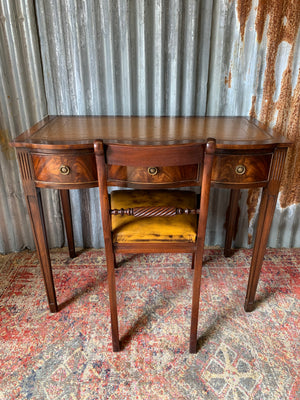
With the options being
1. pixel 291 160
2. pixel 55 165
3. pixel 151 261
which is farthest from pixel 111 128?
pixel 291 160

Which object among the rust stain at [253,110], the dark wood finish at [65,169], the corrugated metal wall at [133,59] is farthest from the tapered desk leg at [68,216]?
the rust stain at [253,110]

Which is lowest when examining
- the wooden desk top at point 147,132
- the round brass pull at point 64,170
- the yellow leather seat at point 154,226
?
the yellow leather seat at point 154,226

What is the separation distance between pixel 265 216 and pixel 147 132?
2.50ft

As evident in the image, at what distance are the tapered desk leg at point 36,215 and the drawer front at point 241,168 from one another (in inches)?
35.3

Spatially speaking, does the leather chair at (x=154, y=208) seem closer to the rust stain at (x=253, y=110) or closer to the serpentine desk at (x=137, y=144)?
the serpentine desk at (x=137, y=144)

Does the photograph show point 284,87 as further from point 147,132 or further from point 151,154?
point 151,154

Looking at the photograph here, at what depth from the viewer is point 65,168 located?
1468 millimetres

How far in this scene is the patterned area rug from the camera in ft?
4.68

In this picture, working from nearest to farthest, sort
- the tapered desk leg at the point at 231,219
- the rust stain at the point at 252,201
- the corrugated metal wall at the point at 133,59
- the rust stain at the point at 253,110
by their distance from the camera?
the corrugated metal wall at the point at 133,59
the rust stain at the point at 253,110
the tapered desk leg at the point at 231,219
the rust stain at the point at 252,201

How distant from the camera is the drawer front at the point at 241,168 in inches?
57.6

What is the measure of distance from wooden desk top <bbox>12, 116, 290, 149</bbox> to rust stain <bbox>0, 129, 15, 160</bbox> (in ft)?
1.22

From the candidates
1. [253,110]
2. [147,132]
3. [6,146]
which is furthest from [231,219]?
[6,146]

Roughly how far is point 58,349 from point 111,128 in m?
1.21

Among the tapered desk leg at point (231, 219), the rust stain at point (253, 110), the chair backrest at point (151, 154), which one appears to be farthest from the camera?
the tapered desk leg at point (231, 219)
